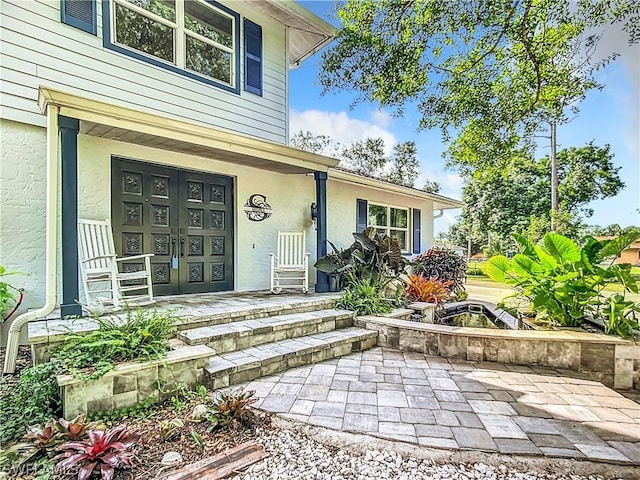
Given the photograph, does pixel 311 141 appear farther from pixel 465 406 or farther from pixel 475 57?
pixel 465 406

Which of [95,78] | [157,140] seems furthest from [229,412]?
[95,78]

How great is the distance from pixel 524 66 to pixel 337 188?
3.85 m

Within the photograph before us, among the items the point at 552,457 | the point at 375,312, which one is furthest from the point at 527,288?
the point at 552,457

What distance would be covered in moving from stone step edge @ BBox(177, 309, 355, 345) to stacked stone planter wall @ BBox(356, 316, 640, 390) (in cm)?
101

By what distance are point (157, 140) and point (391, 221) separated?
6.01 meters

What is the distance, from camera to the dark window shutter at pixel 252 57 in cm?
598

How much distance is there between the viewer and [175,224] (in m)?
5.13

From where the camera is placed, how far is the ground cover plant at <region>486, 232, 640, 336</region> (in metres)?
3.90

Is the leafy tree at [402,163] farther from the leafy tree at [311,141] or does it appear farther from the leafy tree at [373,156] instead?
the leafy tree at [311,141]

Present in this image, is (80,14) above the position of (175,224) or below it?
above

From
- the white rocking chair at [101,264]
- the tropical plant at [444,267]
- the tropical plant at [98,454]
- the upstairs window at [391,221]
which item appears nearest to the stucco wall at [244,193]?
the white rocking chair at [101,264]

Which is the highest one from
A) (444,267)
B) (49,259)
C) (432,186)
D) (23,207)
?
(432,186)

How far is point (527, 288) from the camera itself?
14.9 feet

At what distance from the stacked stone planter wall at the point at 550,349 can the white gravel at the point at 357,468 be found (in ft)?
6.49
